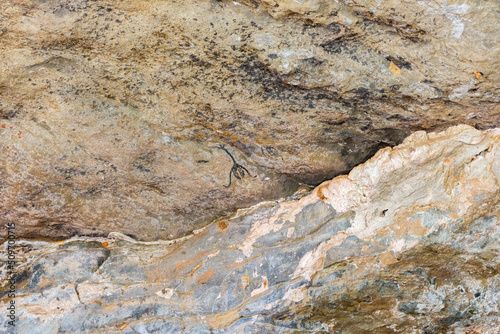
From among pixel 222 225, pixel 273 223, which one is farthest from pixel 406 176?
pixel 222 225

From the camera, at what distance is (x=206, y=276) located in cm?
248

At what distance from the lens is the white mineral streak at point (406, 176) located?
2.12m

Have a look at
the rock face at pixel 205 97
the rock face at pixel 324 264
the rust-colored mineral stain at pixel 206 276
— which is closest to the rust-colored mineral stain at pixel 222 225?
the rock face at pixel 324 264

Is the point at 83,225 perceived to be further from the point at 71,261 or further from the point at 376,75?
the point at 376,75

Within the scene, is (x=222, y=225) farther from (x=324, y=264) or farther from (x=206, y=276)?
(x=324, y=264)

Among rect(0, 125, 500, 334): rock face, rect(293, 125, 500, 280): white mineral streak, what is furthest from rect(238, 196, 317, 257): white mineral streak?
rect(293, 125, 500, 280): white mineral streak

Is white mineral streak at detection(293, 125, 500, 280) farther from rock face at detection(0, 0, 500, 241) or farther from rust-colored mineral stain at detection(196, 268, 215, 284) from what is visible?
rust-colored mineral stain at detection(196, 268, 215, 284)

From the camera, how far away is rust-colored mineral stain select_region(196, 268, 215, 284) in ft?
8.13

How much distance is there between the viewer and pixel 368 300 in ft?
7.05

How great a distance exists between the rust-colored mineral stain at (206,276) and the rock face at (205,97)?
0.35 meters

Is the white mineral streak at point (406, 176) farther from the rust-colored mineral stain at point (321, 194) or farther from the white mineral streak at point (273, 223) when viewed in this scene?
the white mineral streak at point (273, 223)

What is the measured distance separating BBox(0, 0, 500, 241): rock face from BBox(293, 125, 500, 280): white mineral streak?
0.11 metres

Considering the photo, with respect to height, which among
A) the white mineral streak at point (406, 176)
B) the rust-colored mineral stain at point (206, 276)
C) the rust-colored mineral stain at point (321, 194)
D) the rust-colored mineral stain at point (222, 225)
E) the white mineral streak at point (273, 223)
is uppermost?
the white mineral streak at point (406, 176)

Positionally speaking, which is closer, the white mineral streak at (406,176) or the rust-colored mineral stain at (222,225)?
the white mineral streak at (406,176)
